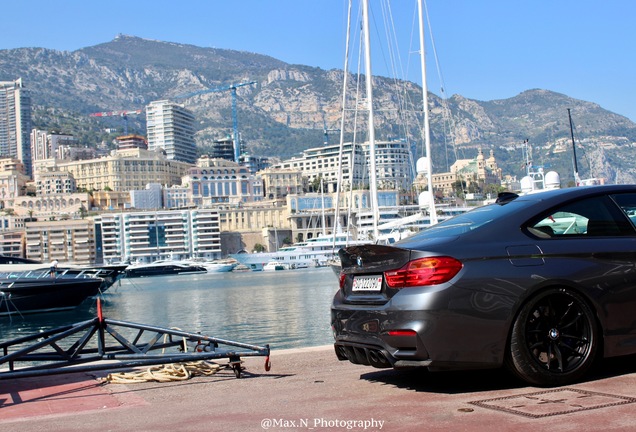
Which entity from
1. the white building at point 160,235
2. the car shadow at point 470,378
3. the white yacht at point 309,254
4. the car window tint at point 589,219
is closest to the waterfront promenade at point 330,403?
the car shadow at point 470,378

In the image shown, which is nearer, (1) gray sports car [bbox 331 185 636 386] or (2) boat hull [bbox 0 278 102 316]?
(1) gray sports car [bbox 331 185 636 386]

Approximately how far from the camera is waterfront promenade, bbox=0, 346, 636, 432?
402 centimetres

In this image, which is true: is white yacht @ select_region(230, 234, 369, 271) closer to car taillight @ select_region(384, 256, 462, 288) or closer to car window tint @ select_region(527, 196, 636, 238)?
car window tint @ select_region(527, 196, 636, 238)

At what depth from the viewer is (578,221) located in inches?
207

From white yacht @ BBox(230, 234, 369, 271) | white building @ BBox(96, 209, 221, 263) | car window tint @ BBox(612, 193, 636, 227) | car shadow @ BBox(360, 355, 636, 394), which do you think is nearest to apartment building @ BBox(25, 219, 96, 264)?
white building @ BBox(96, 209, 221, 263)

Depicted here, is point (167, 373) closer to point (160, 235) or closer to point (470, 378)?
point (470, 378)

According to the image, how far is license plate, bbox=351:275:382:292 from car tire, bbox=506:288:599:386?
31.5 inches

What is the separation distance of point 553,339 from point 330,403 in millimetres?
1295

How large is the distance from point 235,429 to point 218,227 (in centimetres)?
16461

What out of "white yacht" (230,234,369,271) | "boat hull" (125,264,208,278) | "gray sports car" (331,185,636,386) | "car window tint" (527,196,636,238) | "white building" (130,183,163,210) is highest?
"white building" (130,183,163,210)

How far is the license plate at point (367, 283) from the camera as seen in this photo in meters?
4.98

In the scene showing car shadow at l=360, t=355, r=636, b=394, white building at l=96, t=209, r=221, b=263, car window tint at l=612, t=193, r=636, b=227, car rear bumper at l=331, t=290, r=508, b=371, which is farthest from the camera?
white building at l=96, t=209, r=221, b=263

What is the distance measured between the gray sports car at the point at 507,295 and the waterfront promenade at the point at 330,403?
8.3 inches

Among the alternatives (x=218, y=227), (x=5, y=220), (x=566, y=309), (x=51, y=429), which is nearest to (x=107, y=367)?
(x=51, y=429)
